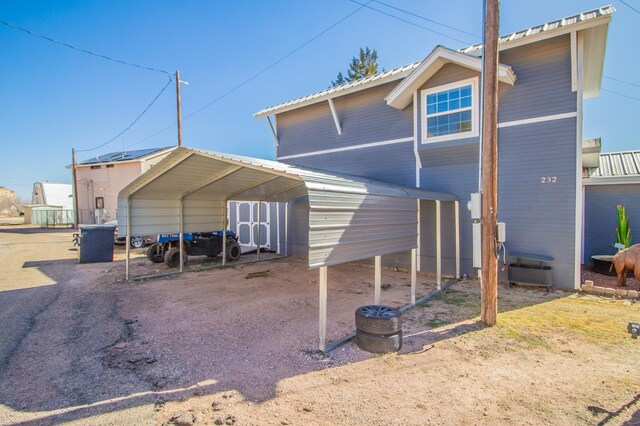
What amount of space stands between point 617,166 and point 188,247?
45.6ft

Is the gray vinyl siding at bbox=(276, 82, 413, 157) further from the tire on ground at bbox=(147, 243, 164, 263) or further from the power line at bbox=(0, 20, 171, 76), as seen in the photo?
the power line at bbox=(0, 20, 171, 76)

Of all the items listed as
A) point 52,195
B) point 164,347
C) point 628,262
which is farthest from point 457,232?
point 52,195

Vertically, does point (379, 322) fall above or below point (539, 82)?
below

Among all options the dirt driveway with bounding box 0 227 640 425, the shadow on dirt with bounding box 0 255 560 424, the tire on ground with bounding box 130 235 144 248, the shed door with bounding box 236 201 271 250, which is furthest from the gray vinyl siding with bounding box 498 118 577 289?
the tire on ground with bounding box 130 235 144 248

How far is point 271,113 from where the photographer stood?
1104cm

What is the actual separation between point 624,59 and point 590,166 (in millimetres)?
4335

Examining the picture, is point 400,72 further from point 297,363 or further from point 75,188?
point 75,188

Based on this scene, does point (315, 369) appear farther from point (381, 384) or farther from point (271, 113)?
point (271, 113)

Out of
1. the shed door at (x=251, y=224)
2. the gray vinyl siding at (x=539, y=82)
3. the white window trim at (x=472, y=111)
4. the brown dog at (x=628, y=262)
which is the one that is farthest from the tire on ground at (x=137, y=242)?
the brown dog at (x=628, y=262)

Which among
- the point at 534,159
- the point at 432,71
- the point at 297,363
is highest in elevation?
the point at 432,71

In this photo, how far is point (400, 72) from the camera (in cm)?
818

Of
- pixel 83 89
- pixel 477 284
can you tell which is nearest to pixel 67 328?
pixel 477 284

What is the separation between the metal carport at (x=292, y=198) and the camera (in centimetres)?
351

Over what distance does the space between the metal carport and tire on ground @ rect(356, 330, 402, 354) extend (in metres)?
0.52
